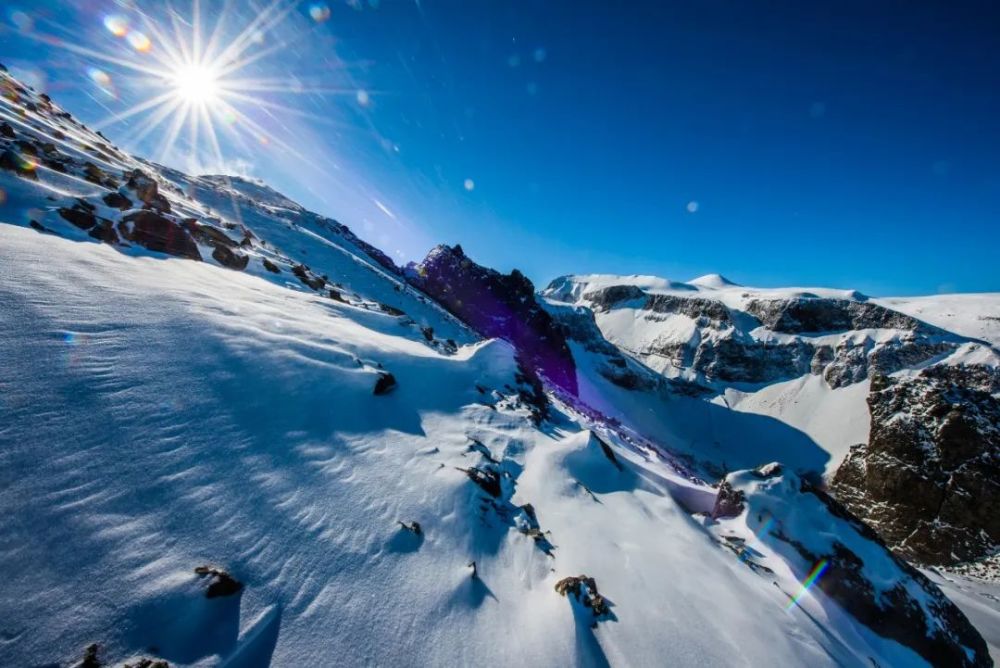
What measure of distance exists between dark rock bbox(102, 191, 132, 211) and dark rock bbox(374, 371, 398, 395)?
991cm

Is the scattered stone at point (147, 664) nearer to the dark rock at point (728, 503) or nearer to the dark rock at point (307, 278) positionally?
the dark rock at point (728, 503)

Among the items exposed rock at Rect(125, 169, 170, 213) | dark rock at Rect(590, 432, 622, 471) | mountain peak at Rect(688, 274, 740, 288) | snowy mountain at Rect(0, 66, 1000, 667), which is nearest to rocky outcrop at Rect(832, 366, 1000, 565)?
snowy mountain at Rect(0, 66, 1000, 667)

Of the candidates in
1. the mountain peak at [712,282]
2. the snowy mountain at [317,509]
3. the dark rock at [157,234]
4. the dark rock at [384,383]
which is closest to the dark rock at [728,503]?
Result: the snowy mountain at [317,509]

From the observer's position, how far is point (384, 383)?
7.52m

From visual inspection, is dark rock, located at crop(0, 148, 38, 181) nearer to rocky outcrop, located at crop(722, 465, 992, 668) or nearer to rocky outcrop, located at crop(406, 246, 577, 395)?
rocky outcrop, located at crop(722, 465, 992, 668)

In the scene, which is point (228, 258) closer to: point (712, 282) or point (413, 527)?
point (413, 527)

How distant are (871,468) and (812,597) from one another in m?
31.5

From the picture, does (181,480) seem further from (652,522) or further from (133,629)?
(652,522)

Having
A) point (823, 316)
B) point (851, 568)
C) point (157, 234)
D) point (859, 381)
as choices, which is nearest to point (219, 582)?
point (157, 234)

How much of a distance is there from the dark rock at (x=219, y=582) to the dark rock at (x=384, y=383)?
4.36 metres

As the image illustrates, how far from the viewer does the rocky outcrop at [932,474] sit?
24.3 meters

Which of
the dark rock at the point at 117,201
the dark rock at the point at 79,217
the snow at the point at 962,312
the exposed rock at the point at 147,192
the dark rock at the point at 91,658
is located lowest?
the dark rock at the point at 91,658

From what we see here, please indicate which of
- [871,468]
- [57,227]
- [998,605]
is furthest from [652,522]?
[871,468]

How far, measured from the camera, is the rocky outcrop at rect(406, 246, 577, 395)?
152 feet
